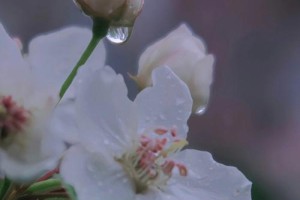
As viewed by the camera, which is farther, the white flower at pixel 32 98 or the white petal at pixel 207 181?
the white petal at pixel 207 181

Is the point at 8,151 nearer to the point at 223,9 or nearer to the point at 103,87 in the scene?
the point at 103,87

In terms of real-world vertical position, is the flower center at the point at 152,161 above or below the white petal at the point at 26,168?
below

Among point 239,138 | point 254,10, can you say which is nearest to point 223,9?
point 254,10

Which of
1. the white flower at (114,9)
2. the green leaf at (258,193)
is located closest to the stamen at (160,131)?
the white flower at (114,9)

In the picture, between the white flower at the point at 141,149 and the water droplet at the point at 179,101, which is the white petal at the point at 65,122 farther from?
the water droplet at the point at 179,101

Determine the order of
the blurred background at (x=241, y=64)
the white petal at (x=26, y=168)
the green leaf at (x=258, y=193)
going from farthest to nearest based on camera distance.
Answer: the blurred background at (x=241, y=64), the green leaf at (x=258, y=193), the white petal at (x=26, y=168)

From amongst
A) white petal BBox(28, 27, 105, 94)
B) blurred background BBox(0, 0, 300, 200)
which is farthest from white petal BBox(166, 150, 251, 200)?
blurred background BBox(0, 0, 300, 200)
